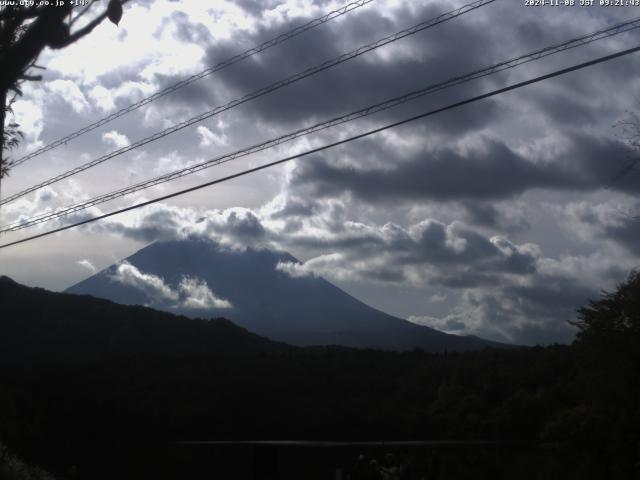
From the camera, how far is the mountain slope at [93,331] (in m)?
77.9

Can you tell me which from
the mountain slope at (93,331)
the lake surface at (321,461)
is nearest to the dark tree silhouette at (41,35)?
the lake surface at (321,461)

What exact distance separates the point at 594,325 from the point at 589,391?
78.5 inches

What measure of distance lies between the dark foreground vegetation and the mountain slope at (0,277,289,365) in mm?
224

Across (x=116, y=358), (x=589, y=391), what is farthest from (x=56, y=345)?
(x=589, y=391)

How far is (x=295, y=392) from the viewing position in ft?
226

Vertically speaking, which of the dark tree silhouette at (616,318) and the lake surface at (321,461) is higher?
the dark tree silhouette at (616,318)

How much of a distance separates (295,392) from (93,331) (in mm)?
28343

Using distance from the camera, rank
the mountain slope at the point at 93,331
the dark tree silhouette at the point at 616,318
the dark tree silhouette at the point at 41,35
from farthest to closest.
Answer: the mountain slope at the point at 93,331
the dark tree silhouette at the point at 616,318
the dark tree silhouette at the point at 41,35

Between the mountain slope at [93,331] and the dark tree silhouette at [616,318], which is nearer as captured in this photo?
the dark tree silhouette at [616,318]

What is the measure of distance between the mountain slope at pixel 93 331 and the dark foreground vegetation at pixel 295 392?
8.8 inches

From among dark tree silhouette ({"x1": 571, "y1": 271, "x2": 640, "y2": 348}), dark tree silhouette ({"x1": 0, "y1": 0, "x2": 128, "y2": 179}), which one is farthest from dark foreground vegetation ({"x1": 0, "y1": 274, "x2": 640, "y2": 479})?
dark tree silhouette ({"x1": 0, "y1": 0, "x2": 128, "y2": 179})

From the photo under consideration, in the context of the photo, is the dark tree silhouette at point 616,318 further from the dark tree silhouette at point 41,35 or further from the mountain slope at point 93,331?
the mountain slope at point 93,331

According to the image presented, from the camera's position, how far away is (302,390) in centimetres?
6900

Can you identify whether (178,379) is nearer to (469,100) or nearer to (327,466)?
(327,466)
